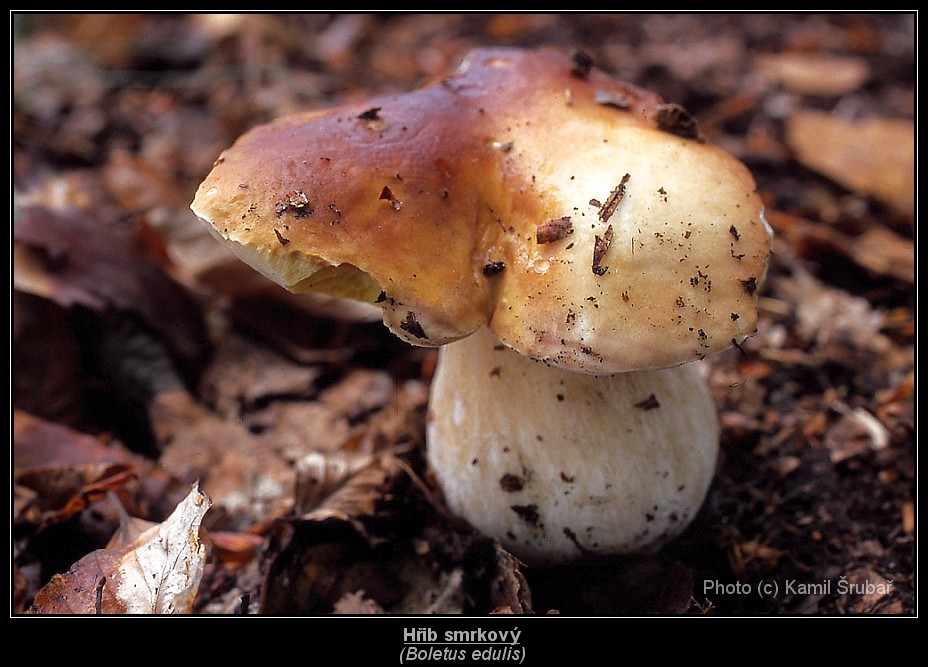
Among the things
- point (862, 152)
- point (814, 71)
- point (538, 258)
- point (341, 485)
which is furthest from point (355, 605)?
point (814, 71)

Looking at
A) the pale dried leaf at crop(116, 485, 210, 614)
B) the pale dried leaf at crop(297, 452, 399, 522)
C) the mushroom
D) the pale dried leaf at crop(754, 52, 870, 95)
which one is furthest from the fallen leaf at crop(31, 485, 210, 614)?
the pale dried leaf at crop(754, 52, 870, 95)

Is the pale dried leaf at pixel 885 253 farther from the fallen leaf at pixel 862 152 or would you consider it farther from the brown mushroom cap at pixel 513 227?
the brown mushroom cap at pixel 513 227

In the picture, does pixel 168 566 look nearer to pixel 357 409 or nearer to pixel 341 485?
pixel 341 485

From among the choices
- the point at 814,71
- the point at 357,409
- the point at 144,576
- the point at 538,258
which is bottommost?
the point at 357,409

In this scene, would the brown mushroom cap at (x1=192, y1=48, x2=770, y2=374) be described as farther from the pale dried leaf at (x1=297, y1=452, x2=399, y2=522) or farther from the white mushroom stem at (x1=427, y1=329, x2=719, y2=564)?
the pale dried leaf at (x1=297, y1=452, x2=399, y2=522)

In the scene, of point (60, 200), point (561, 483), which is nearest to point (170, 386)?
point (60, 200)

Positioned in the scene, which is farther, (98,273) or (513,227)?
(98,273)

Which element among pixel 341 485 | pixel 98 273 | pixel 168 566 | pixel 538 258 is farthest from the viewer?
pixel 98 273
